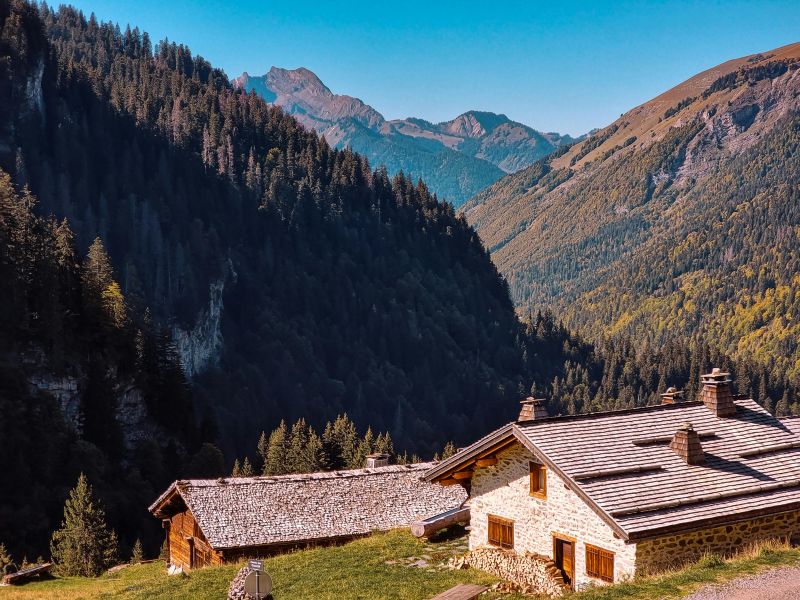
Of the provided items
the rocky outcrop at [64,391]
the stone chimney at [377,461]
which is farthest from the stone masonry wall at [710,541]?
the rocky outcrop at [64,391]

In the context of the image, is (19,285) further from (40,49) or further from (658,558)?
(40,49)

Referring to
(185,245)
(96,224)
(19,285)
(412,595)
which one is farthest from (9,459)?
(185,245)

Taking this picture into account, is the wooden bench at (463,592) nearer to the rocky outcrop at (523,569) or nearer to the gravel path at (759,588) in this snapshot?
the rocky outcrop at (523,569)

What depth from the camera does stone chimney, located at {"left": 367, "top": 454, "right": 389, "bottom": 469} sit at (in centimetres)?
5991

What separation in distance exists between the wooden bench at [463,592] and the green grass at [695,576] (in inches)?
129

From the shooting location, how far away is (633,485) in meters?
28.0

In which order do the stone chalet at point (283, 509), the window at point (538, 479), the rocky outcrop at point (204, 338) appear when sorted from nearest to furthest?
1. the window at point (538, 479)
2. the stone chalet at point (283, 509)
3. the rocky outcrop at point (204, 338)

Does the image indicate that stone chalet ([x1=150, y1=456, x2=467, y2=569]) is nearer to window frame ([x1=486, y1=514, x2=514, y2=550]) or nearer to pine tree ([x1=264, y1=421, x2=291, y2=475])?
window frame ([x1=486, y1=514, x2=514, y2=550])

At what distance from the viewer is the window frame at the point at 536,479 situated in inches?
1190

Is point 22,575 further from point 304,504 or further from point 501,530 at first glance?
point 501,530

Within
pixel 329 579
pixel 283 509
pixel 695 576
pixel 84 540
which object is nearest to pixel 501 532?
pixel 329 579

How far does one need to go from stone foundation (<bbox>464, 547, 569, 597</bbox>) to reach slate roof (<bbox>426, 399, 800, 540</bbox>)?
2840 mm

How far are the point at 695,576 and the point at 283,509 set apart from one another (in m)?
26.8

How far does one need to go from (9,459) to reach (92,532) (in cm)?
2405
